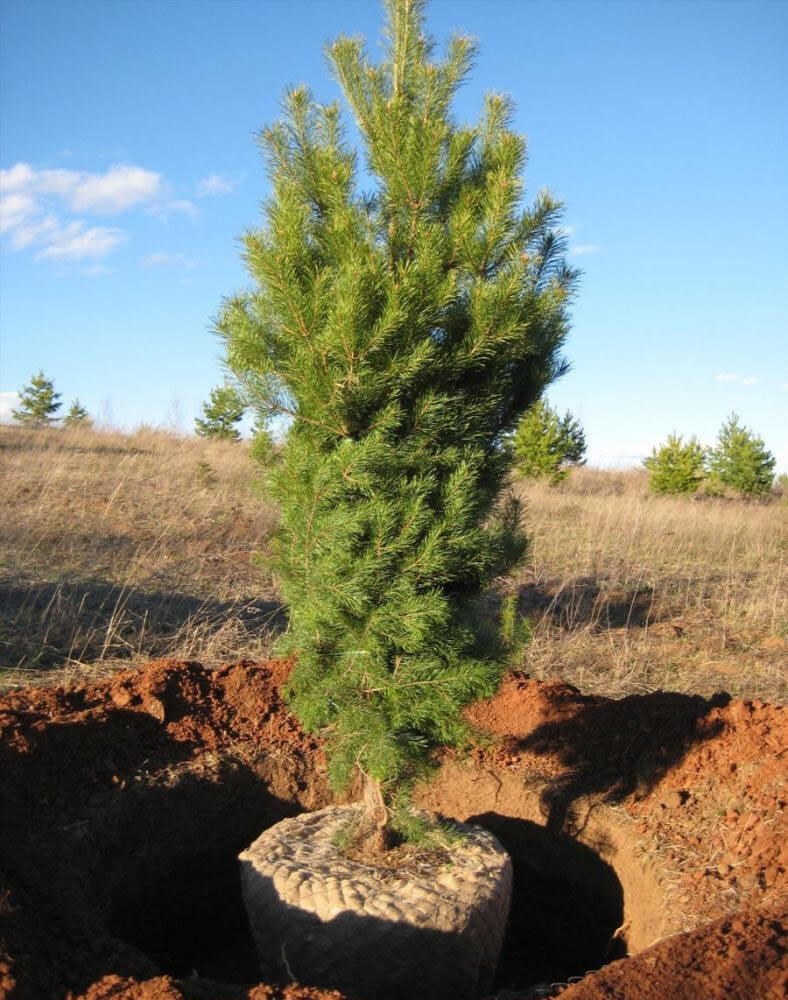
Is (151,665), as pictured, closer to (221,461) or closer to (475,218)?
(475,218)

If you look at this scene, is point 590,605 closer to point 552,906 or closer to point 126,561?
point 552,906

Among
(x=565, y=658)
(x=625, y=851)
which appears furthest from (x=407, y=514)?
(x=565, y=658)

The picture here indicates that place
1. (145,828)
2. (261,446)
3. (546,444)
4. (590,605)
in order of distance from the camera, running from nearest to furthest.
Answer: (261,446) < (145,828) < (590,605) < (546,444)

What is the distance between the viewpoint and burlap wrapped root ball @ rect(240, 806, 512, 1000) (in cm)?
306

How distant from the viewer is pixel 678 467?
2392 cm

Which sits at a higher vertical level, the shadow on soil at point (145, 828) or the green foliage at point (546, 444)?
the green foliage at point (546, 444)

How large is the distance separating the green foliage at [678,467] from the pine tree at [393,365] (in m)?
21.7

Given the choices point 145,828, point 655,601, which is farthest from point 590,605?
point 145,828

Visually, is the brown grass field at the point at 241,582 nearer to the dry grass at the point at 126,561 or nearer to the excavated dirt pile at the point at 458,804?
the dry grass at the point at 126,561

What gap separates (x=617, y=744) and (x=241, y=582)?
530 centimetres

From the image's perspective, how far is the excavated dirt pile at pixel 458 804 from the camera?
3.42 metres

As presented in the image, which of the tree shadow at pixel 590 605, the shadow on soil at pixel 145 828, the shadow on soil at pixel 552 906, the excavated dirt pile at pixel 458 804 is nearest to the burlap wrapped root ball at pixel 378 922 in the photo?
the excavated dirt pile at pixel 458 804

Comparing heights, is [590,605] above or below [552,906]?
above

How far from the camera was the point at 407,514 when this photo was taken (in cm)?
298
